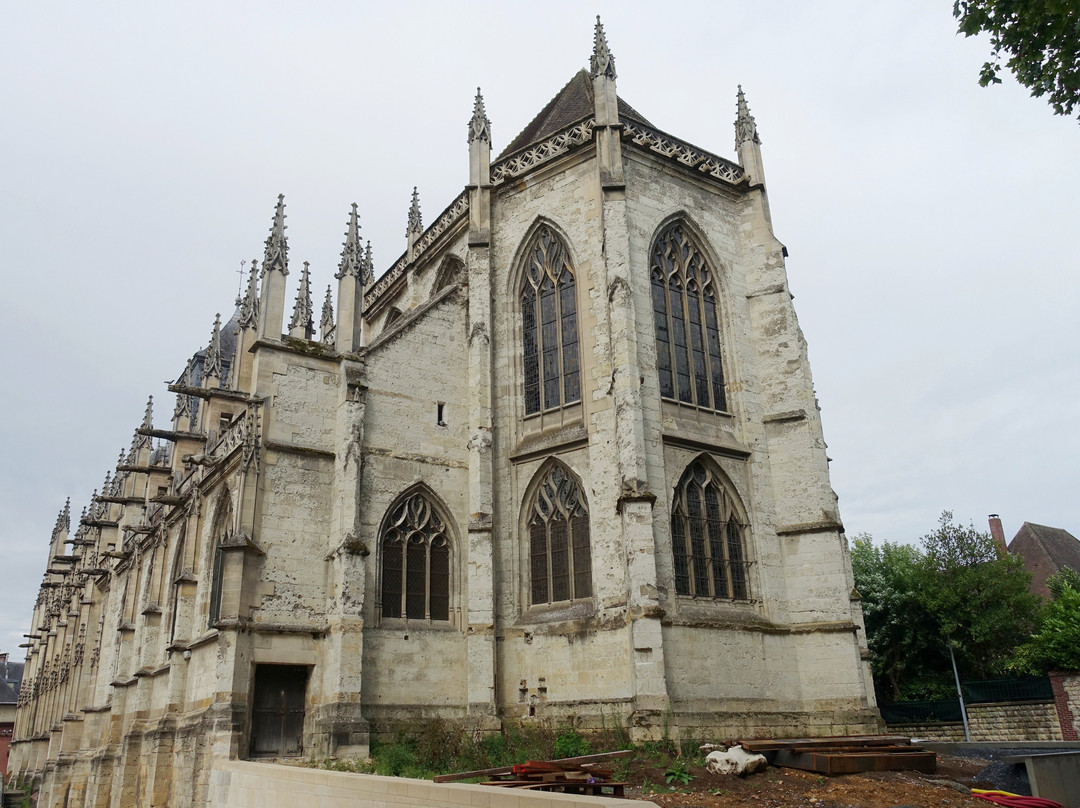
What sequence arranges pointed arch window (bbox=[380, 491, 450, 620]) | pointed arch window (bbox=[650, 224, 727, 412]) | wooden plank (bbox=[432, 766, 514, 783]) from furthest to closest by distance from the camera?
pointed arch window (bbox=[650, 224, 727, 412]) → pointed arch window (bbox=[380, 491, 450, 620]) → wooden plank (bbox=[432, 766, 514, 783])

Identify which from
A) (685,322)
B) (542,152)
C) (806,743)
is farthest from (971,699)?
(542,152)

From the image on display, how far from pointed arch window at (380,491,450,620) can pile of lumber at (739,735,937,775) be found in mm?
7278

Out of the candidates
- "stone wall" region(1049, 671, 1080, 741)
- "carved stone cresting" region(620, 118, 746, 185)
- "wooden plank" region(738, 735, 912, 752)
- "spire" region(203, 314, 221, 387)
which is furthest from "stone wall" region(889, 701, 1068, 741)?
"spire" region(203, 314, 221, 387)

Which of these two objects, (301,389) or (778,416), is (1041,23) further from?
(301,389)

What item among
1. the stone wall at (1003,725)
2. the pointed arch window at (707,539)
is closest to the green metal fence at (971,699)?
the stone wall at (1003,725)

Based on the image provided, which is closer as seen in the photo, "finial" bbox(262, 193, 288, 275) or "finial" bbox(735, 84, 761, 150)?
"finial" bbox(262, 193, 288, 275)

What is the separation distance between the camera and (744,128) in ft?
71.7

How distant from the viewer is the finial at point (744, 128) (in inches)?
857

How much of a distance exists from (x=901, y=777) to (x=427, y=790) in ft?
22.4

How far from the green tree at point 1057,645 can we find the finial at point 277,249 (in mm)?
22112

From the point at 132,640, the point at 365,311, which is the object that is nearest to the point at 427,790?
the point at 365,311

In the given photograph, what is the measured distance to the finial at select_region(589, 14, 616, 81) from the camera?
19.4m

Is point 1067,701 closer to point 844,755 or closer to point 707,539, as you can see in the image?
point 707,539

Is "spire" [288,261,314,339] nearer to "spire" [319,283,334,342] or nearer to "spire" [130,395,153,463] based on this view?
"spire" [319,283,334,342]
